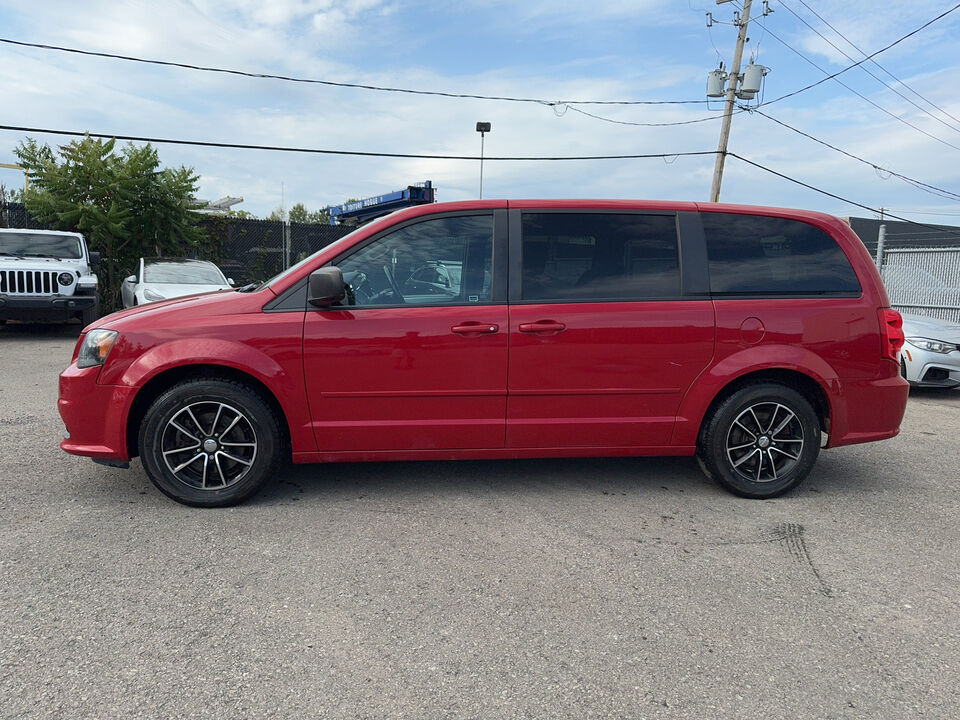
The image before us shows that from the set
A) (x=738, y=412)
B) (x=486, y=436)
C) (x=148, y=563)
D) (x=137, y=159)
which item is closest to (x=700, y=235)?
(x=738, y=412)

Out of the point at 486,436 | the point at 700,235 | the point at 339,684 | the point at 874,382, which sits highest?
the point at 700,235

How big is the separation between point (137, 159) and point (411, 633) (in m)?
15.4

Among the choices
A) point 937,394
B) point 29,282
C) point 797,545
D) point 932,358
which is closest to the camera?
point 797,545

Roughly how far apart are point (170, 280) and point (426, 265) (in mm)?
9360

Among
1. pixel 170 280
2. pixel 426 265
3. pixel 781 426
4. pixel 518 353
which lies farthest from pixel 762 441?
pixel 170 280

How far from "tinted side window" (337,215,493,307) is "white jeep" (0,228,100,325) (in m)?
9.45

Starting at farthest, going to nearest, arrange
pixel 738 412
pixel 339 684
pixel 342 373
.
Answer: pixel 738 412, pixel 342 373, pixel 339 684

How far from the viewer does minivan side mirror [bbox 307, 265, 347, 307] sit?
3684mm

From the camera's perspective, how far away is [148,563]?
10.3 feet

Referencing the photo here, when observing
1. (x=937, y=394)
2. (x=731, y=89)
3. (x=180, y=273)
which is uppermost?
(x=731, y=89)

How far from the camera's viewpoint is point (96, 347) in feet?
12.4

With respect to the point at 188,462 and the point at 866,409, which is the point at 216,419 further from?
the point at 866,409

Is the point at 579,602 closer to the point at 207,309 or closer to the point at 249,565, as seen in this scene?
the point at 249,565

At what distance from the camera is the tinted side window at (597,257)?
4.01 metres
